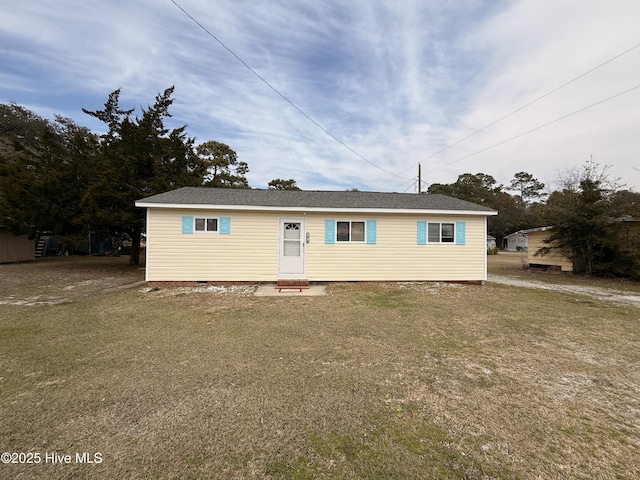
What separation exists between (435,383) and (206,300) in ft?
19.5

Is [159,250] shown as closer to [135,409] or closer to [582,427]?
[135,409]

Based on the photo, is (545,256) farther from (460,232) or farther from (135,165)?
(135,165)

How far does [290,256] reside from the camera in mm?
9641

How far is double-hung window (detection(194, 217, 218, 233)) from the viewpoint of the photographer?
9.20 meters

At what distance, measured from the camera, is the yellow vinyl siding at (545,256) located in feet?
44.5

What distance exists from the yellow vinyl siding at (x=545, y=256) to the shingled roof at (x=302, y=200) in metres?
6.72

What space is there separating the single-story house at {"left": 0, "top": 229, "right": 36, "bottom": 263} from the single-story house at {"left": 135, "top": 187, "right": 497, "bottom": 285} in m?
11.6

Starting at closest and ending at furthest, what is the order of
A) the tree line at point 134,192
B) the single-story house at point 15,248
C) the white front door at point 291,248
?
the white front door at point 291,248 → the tree line at point 134,192 → the single-story house at point 15,248

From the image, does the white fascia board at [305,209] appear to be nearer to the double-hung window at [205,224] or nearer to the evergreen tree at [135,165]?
the double-hung window at [205,224]

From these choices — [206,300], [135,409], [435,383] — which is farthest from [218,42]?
[435,383]

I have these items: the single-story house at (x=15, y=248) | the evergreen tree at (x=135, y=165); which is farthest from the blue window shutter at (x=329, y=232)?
the single-story house at (x=15, y=248)

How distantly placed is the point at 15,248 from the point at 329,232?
740 inches

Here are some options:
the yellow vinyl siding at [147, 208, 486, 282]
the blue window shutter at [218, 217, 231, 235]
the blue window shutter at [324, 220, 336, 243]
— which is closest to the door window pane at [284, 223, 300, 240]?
the yellow vinyl siding at [147, 208, 486, 282]

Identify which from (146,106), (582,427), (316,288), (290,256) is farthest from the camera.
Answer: (146,106)
